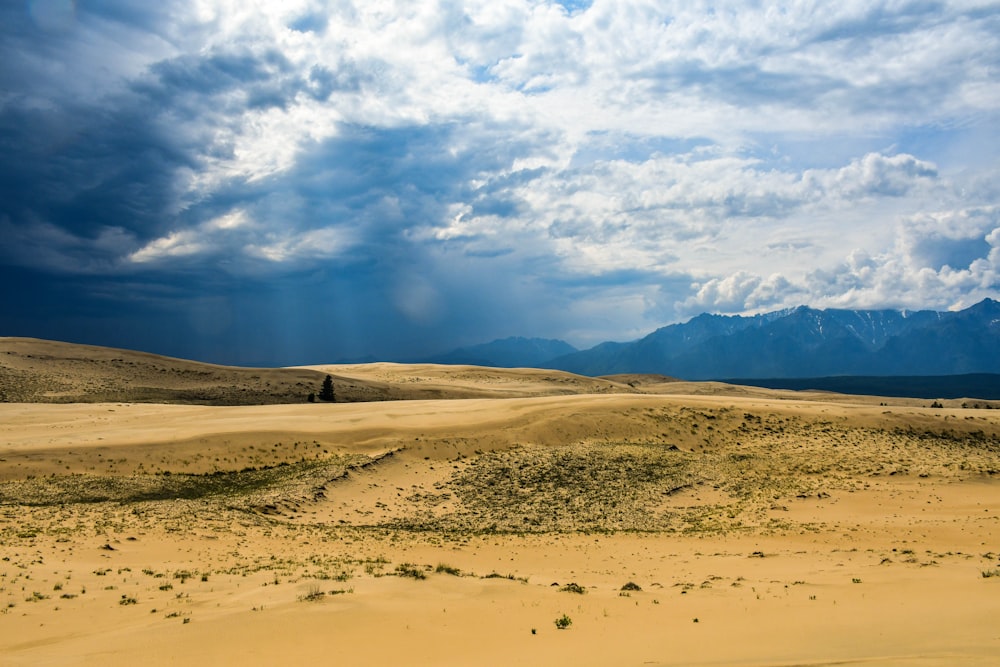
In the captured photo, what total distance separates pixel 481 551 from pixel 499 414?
25593 mm

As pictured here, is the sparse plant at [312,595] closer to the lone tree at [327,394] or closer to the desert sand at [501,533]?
the desert sand at [501,533]

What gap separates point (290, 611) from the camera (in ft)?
40.0

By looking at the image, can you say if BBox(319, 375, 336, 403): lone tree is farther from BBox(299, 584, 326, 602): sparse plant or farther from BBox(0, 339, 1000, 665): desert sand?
BBox(299, 584, 326, 602): sparse plant

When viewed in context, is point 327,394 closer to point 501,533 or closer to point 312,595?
point 501,533

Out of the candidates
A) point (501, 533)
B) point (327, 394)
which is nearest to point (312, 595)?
point (501, 533)

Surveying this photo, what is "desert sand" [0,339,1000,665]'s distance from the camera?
1094cm

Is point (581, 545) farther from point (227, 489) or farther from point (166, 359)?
point (166, 359)

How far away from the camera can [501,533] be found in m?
26.5

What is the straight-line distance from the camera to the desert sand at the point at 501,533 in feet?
35.9

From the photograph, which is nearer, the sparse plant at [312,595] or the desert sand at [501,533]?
the desert sand at [501,533]

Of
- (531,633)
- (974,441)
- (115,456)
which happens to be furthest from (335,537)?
(974,441)

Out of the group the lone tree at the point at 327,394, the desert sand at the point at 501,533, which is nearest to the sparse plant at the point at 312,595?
the desert sand at the point at 501,533

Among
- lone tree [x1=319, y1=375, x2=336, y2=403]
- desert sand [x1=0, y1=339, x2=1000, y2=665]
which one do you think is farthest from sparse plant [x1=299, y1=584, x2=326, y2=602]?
lone tree [x1=319, y1=375, x2=336, y2=403]

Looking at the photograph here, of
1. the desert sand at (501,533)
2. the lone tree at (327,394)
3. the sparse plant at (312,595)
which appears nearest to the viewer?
the desert sand at (501,533)
